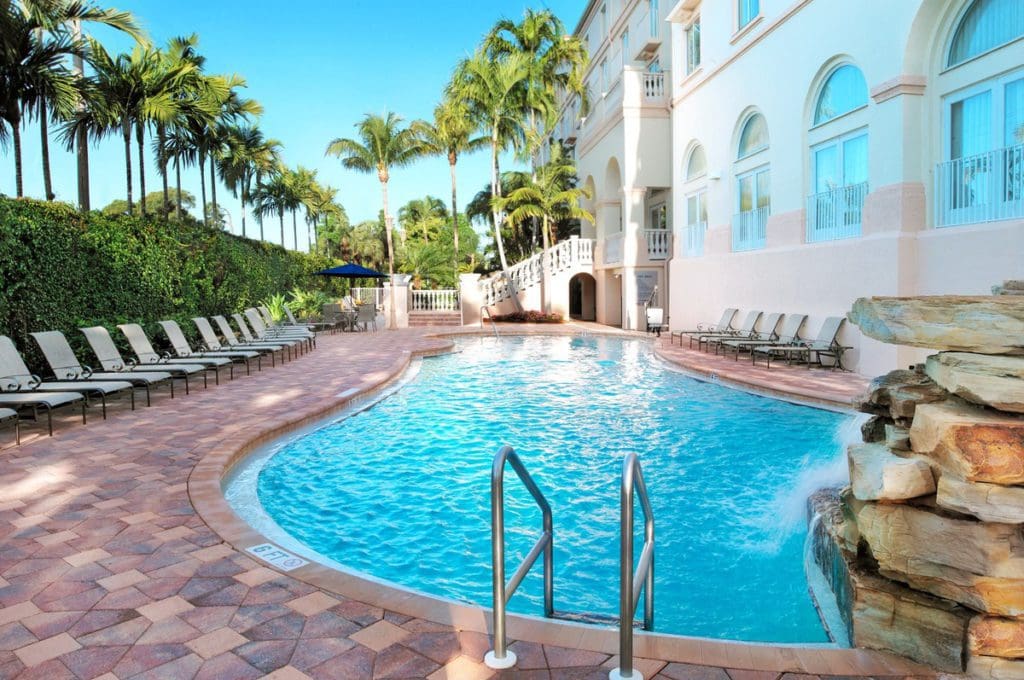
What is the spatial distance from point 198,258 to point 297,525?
11522mm

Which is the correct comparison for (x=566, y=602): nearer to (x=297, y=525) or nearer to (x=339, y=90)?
(x=297, y=525)

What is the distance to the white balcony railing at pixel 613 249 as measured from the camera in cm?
2381

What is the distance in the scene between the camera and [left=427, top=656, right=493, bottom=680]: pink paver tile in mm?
2928

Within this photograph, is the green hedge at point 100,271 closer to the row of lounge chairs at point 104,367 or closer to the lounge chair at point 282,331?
the row of lounge chairs at point 104,367

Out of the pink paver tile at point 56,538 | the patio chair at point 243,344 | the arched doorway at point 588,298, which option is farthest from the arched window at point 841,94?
the arched doorway at point 588,298

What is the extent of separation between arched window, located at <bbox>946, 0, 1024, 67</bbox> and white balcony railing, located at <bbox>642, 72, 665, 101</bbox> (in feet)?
42.4

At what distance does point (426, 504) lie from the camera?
6.34 m

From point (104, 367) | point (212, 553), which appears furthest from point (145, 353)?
point (212, 553)

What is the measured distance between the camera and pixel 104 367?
1003 cm

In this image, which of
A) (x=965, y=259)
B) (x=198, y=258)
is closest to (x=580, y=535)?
(x=965, y=259)

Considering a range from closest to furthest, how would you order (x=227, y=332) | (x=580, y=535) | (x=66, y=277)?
1. (x=580, y=535)
2. (x=66, y=277)
3. (x=227, y=332)

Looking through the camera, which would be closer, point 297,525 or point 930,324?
point 930,324

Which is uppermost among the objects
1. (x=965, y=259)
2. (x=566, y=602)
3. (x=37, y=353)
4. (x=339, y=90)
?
(x=339, y=90)

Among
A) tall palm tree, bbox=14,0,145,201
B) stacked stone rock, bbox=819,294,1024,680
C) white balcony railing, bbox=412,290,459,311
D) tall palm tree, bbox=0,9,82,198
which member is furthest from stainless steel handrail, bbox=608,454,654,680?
white balcony railing, bbox=412,290,459,311
